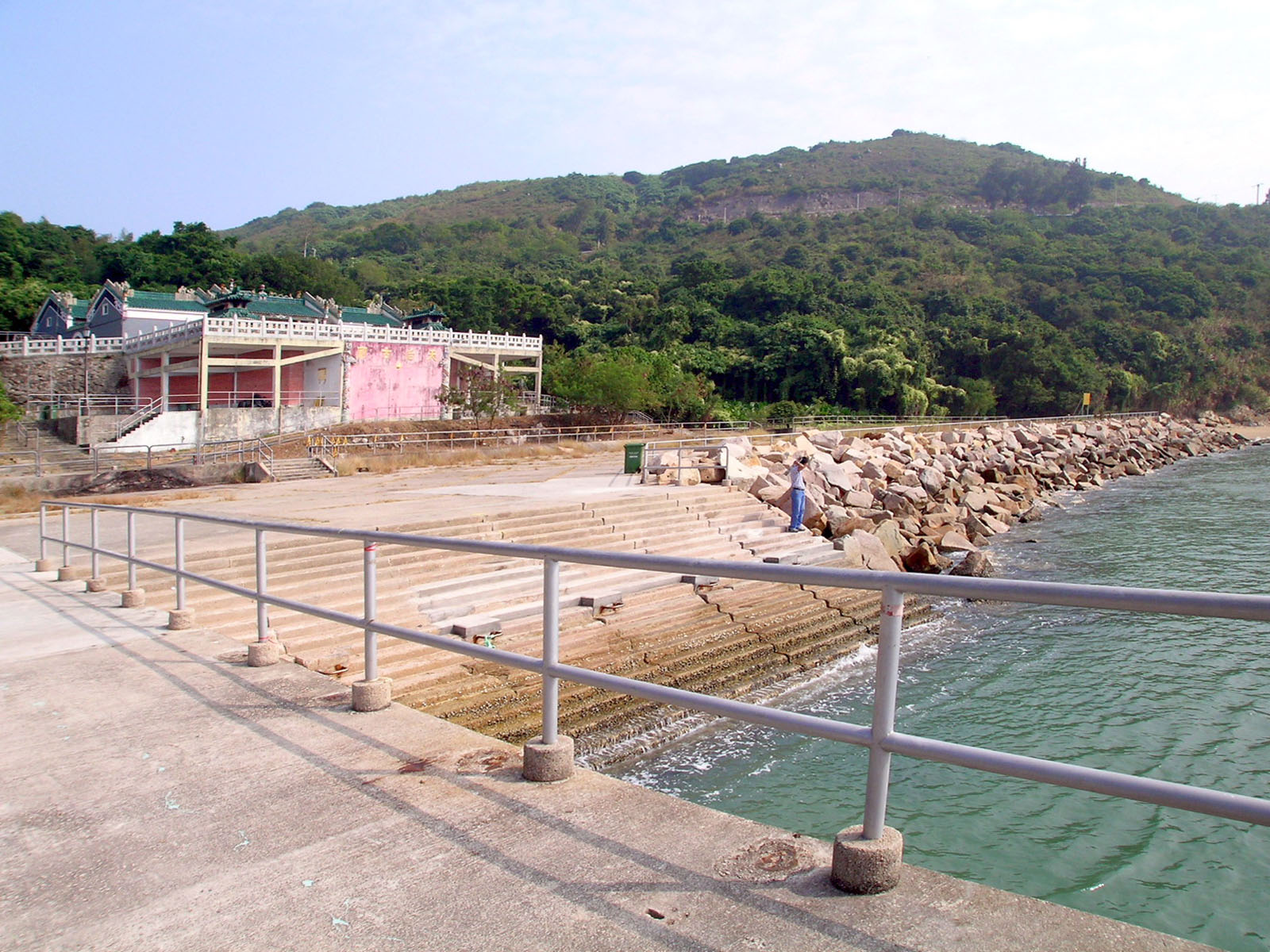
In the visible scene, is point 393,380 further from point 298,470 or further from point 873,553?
point 873,553

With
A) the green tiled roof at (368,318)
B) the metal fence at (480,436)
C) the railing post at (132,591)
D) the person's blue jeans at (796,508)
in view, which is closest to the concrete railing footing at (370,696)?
the railing post at (132,591)

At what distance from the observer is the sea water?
22.4 feet

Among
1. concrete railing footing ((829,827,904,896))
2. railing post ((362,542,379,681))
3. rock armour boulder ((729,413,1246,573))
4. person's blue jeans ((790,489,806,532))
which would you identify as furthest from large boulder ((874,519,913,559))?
concrete railing footing ((829,827,904,896))

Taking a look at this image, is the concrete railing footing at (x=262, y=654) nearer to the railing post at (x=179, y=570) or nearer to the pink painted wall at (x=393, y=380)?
the railing post at (x=179, y=570)

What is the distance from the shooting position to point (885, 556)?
61.2 ft

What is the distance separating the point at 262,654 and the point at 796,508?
14749 mm

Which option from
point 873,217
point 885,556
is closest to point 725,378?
point 885,556

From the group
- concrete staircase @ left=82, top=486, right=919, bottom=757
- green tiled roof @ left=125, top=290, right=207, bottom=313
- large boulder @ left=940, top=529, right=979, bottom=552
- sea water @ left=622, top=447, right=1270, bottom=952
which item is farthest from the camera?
green tiled roof @ left=125, top=290, right=207, bottom=313

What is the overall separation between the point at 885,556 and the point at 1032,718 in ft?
27.9

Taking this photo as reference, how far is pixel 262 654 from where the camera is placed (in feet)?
19.9

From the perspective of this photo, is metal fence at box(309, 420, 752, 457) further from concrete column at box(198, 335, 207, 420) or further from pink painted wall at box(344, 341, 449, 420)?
pink painted wall at box(344, 341, 449, 420)

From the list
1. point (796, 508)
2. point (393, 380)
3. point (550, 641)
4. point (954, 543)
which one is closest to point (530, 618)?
point (550, 641)

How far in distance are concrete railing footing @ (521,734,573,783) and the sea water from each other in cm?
396

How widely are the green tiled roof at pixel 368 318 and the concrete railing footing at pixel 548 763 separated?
57.3 metres
